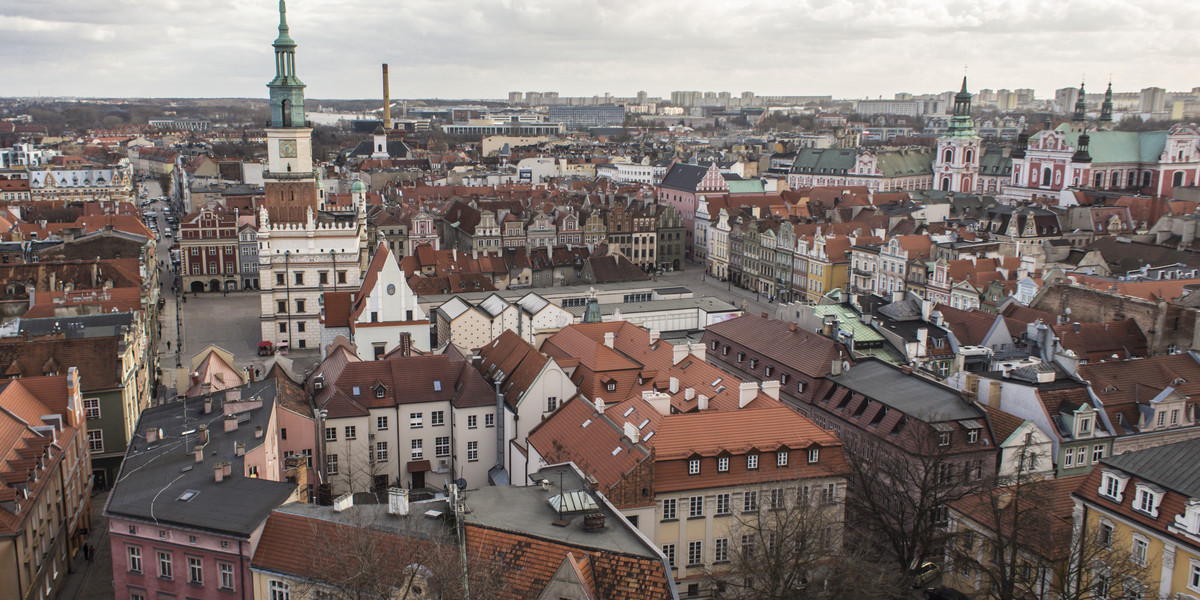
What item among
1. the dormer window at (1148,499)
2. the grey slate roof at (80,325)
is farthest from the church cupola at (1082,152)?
the grey slate roof at (80,325)

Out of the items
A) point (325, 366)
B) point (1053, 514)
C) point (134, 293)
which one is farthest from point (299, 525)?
point (134, 293)

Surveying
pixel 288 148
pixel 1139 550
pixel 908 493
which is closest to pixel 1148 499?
pixel 1139 550

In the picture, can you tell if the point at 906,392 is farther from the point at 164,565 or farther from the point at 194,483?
the point at 164,565

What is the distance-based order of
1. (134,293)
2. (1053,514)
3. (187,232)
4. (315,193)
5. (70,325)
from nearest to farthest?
(1053,514) → (70,325) → (134,293) → (315,193) → (187,232)

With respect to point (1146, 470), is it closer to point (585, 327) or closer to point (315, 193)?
point (585, 327)

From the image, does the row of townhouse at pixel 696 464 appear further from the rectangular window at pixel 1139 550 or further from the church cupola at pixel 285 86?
the church cupola at pixel 285 86

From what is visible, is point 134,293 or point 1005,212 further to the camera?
point 1005,212
